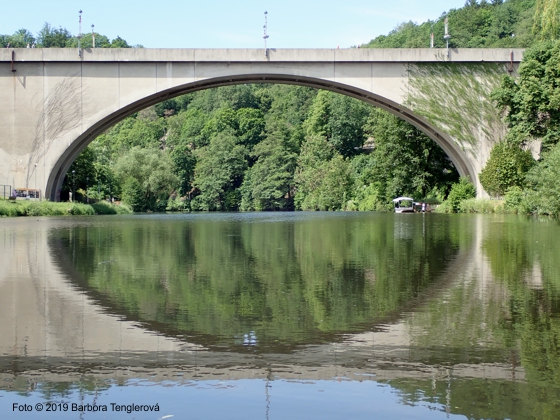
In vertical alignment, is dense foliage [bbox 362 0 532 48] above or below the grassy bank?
above

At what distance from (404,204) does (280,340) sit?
53418 mm

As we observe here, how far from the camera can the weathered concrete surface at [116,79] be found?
4722cm

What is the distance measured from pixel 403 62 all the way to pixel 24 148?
21645mm

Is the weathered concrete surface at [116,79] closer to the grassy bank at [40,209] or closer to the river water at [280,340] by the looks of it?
the grassy bank at [40,209]

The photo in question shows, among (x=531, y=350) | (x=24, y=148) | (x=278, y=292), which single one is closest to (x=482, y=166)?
(x=24, y=148)

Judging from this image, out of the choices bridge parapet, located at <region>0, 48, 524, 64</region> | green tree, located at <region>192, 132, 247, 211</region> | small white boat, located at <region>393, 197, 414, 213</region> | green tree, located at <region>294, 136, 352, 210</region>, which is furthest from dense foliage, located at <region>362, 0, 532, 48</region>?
bridge parapet, located at <region>0, 48, 524, 64</region>

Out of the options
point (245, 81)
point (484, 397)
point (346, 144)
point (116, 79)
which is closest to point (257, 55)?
point (245, 81)

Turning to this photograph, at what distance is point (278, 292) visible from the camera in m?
9.80

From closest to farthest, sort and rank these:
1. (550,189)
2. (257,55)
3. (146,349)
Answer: (146,349), (550,189), (257,55)

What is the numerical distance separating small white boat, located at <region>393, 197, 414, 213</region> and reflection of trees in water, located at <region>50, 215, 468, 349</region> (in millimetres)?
38119

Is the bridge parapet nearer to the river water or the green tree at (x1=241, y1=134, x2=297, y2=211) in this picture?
the river water

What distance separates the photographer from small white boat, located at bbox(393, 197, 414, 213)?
57.1 metres

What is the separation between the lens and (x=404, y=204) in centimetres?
5934

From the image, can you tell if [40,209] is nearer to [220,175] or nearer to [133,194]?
[133,194]
